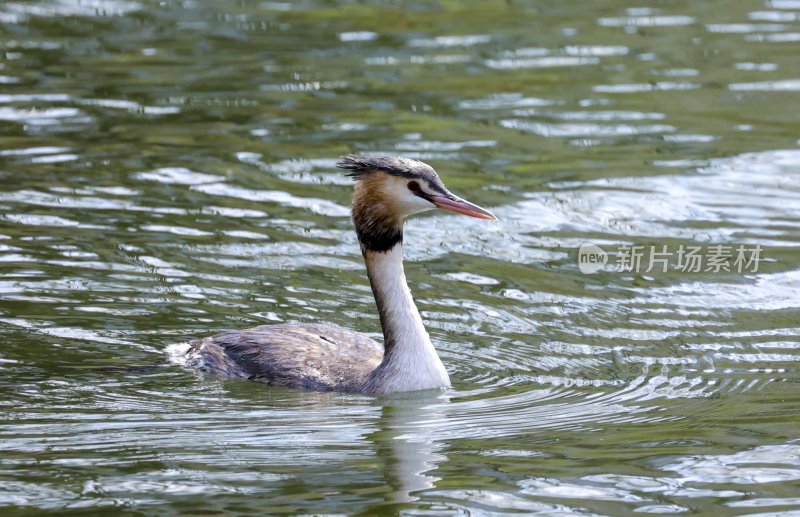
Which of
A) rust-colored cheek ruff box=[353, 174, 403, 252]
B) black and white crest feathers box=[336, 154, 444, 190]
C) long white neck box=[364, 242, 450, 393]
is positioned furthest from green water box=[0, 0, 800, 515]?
black and white crest feathers box=[336, 154, 444, 190]

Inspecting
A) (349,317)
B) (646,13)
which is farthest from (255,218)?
(646,13)

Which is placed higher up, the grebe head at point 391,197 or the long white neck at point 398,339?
the grebe head at point 391,197


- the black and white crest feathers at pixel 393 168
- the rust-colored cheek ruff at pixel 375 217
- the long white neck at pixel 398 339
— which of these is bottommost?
the long white neck at pixel 398 339

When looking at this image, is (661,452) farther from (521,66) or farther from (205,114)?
(521,66)

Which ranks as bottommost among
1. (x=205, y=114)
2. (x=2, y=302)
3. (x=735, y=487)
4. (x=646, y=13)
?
(x=735, y=487)

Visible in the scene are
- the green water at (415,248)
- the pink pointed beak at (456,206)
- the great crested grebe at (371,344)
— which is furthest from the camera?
the great crested grebe at (371,344)

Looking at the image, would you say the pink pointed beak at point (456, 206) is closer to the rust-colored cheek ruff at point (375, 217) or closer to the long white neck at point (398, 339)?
the rust-colored cheek ruff at point (375, 217)

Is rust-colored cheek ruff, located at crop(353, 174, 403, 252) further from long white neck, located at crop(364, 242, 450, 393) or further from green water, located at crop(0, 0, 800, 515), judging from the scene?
green water, located at crop(0, 0, 800, 515)

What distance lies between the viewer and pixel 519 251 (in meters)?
11.9

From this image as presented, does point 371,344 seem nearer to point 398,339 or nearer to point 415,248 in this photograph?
point 398,339

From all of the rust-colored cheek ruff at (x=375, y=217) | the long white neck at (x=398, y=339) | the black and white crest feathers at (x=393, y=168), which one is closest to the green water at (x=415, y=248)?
the long white neck at (x=398, y=339)

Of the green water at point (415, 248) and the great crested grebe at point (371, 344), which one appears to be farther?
the great crested grebe at point (371, 344)

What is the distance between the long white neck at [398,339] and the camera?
9180 millimetres

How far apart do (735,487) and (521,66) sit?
10915 millimetres
